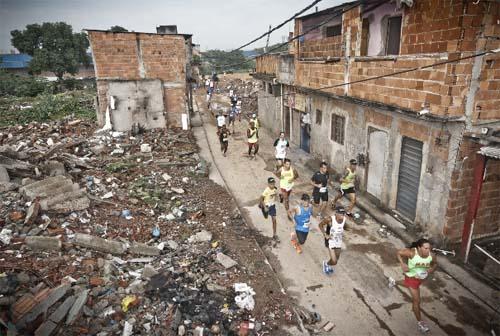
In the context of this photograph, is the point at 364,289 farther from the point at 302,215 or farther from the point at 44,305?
the point at 44,305

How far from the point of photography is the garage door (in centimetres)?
810

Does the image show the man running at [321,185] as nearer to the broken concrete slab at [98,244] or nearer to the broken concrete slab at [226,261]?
the broken concrete slab at [226,261]

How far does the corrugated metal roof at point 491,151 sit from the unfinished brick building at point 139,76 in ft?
49.3

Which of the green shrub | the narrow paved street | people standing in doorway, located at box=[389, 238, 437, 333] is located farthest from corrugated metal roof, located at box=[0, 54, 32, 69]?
people standing in doorway, located at box=[389, 238, 437, 333]

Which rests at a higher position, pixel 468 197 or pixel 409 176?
pixel 409 176

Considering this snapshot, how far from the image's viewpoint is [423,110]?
286 inches

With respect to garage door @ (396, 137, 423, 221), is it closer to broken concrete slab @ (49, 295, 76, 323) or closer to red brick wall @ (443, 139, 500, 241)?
red brick wall @ (443, 139, 500, 241)

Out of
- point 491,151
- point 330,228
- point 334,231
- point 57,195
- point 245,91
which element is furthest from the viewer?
point 245,91

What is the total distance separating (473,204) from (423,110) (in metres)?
2.29

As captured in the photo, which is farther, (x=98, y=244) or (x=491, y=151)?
(x=98, y=244)

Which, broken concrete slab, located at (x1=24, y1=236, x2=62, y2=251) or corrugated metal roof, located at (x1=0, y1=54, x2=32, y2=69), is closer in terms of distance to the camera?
broken concrete slab, located at (x1=24, y1=236, x2=62, y2=251)

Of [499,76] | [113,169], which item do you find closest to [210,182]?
[113,169]

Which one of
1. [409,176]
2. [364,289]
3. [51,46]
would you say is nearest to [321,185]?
[409,176]

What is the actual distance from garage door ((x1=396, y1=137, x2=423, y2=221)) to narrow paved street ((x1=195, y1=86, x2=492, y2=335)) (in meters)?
0.90
